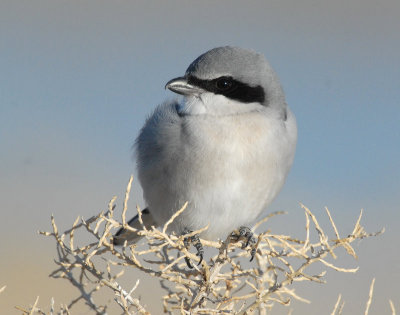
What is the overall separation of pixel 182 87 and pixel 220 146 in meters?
0.34

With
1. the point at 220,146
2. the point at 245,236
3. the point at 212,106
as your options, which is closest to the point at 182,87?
the point at 212,106

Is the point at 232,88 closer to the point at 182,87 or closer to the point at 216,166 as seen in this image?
the point at 182,87

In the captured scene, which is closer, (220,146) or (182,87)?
(220,146)

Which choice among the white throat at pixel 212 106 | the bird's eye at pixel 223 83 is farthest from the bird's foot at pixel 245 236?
the bird's eye at pixel 223 83

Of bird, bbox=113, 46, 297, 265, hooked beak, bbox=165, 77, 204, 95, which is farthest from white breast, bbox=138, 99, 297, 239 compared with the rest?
hooked beak, bbox=165, 77, 204, 95

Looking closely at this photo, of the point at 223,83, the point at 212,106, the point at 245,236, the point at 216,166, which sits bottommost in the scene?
the point at 245,236

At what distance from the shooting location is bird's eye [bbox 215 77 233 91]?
2619mm

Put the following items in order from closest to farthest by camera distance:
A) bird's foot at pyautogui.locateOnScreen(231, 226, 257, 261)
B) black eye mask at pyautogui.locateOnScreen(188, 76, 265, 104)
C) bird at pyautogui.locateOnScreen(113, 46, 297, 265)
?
bird's foot at pyautogui.locateOnScreen(231, 226, 257, 261) → bird at pyautogui.locateOnScreen(113, 46, 297, 265) → black eye mask at pyautogui.locateOnScreen(188, 76, 265, 104)

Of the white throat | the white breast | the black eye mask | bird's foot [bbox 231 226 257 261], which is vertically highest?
the black eye mask

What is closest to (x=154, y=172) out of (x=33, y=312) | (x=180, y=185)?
(x=180, y=185)

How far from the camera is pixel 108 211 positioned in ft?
5.80

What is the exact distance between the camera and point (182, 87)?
2611 mm

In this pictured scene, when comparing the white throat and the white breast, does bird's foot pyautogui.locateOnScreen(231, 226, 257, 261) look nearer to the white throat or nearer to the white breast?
the white breast

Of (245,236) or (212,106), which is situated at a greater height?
(212,106)
